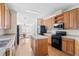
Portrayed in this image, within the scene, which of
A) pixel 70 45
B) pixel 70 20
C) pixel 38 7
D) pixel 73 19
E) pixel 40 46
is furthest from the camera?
pixel 70 20

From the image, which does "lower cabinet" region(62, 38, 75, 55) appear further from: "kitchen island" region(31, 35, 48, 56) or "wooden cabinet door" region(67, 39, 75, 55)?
"kitchen island" region(31, 35, 48, 56)

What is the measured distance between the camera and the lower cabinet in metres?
2.82

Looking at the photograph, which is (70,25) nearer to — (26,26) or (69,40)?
(69,40)

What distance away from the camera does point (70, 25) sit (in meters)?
3.24

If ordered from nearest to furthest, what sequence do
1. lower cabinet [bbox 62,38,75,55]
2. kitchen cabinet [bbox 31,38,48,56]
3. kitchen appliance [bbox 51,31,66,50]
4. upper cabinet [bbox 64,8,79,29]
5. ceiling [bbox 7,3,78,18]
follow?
ceiling [bbox 7,3,78,18] → kitchen cabinet [bbox 31,38,48,56] → lower cabinet [bbox 62,38,75,55] → upper cabinet [bbox 64,8,79,29] → kitchen appliance [bbox 51,31,66,50]

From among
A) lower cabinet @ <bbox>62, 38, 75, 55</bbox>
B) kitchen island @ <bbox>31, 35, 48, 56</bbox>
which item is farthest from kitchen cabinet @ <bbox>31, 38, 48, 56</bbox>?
lower cabinet @ <bbox>62, 38, 75, 55</bbox>

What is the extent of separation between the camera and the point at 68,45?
3.03m

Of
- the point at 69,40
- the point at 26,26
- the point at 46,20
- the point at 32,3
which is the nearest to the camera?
the point at 32,3

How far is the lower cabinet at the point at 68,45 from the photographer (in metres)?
2.82

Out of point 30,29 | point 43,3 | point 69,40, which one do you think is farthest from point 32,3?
point 69,40

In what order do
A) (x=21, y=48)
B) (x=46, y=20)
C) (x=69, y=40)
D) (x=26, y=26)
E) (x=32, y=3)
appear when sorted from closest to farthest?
(x=32, y=3)
(x=26, y=26)
(x=46, y=20)
(x=21, y=48)
(x=69, y=40)

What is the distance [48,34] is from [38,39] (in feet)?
1.05

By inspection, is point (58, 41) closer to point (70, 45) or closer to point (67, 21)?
point (70, 45)

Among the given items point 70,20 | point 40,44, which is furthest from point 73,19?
point 40,44
